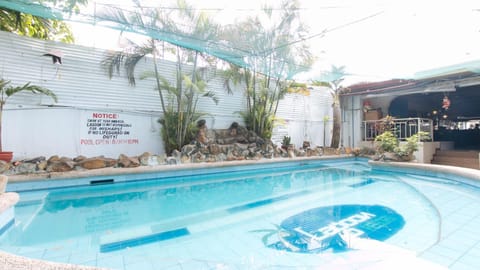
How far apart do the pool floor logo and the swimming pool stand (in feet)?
0.04

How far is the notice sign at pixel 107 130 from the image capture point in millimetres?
6805

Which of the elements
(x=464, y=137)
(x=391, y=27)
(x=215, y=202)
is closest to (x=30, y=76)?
(x=215, y=202)

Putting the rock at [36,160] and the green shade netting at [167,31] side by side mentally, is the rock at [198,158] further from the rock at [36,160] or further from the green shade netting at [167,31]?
the rock at [36,160]

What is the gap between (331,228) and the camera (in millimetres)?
3105

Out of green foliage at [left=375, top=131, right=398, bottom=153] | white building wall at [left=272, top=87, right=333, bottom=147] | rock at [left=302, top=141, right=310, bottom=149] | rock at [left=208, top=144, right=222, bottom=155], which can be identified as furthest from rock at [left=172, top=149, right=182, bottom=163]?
green foliage at [left=375, top=131, right=398, bottom=153]

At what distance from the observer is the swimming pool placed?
2271 millimetres

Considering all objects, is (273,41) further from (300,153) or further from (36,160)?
(36,160)

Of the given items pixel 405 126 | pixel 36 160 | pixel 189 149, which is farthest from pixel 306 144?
pixel 36 160

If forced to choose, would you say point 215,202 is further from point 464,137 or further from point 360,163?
point 464,137

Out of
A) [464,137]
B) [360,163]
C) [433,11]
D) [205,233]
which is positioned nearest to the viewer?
[205,233]

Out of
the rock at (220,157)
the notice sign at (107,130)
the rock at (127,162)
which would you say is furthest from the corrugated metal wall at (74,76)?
the rock at (220,157)

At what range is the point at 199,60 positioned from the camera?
7.94 m

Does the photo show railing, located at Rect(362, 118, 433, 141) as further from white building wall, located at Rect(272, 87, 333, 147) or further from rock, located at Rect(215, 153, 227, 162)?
rock, located at Rect(215, 153, 227, 162)

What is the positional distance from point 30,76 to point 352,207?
311 inches
